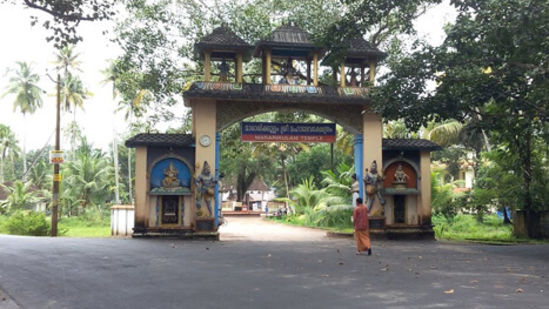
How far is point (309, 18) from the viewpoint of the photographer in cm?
1917

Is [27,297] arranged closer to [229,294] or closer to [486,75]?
[229,294]

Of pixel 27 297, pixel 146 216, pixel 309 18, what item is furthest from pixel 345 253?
pixel 309 18

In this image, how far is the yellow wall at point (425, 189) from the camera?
1595cm

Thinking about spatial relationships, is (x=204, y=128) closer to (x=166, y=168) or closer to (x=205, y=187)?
(x=166, y=168)

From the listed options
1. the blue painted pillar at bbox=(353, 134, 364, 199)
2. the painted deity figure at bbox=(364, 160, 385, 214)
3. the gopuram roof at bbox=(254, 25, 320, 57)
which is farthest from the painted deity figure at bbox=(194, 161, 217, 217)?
the painted deity figure at bbox=(364, 160, 385, 214)

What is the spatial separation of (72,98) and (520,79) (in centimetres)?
4520

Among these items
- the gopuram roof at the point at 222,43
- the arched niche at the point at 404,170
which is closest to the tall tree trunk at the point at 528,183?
the arched niche at the point at 404,170

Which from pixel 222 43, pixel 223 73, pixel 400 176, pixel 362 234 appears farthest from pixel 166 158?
pixel 400 176

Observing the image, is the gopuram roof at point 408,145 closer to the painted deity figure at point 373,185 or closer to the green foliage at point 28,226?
the painted deity figure at point 373,185

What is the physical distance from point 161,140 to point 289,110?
418 centimetres

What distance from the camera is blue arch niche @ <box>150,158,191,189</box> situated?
15.1m

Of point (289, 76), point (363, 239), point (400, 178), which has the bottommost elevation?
point (363, 239)

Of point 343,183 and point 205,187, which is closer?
point 205,187

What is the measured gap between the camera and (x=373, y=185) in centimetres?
1550
